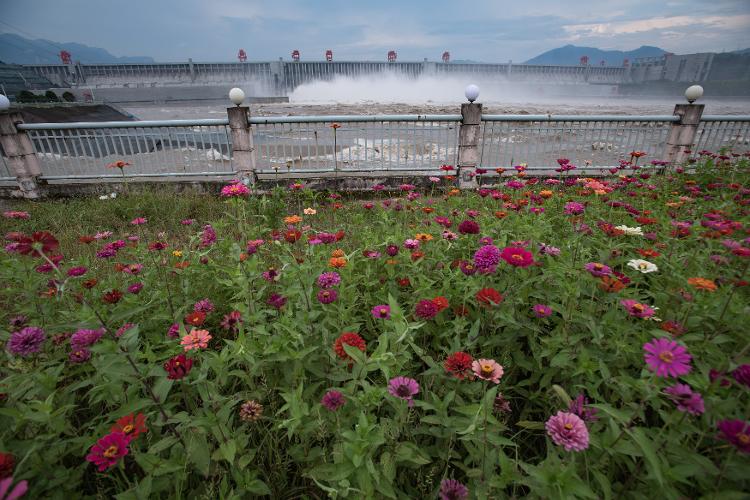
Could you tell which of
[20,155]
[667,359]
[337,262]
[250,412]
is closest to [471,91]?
[337,262]

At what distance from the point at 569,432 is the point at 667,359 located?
0.39 metres

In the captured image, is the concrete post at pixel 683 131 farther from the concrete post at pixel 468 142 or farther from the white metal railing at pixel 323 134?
the concrete post at pixel 468 142

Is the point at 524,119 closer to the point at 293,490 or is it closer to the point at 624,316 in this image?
the point at 624,316

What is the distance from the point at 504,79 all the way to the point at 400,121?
3613 inches

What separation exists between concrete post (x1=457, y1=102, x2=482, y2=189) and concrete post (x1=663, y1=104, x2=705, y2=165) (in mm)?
4625

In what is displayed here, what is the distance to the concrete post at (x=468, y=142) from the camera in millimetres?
8070

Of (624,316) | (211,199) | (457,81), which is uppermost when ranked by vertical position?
(457,81)

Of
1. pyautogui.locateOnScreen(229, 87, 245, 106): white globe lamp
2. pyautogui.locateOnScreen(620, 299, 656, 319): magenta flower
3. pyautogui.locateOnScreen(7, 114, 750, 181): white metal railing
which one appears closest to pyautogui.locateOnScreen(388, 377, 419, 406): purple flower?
pyautogui.locateOnScreen(620, 299, 656, 319): magenta flower

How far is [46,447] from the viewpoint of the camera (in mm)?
1511

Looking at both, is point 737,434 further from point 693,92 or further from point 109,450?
point 693,92

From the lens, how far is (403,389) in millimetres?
1423

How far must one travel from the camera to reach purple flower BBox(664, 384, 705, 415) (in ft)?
3.62

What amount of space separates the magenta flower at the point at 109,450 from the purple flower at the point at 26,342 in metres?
0.70

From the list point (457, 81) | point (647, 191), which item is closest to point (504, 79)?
point (457, 81)
